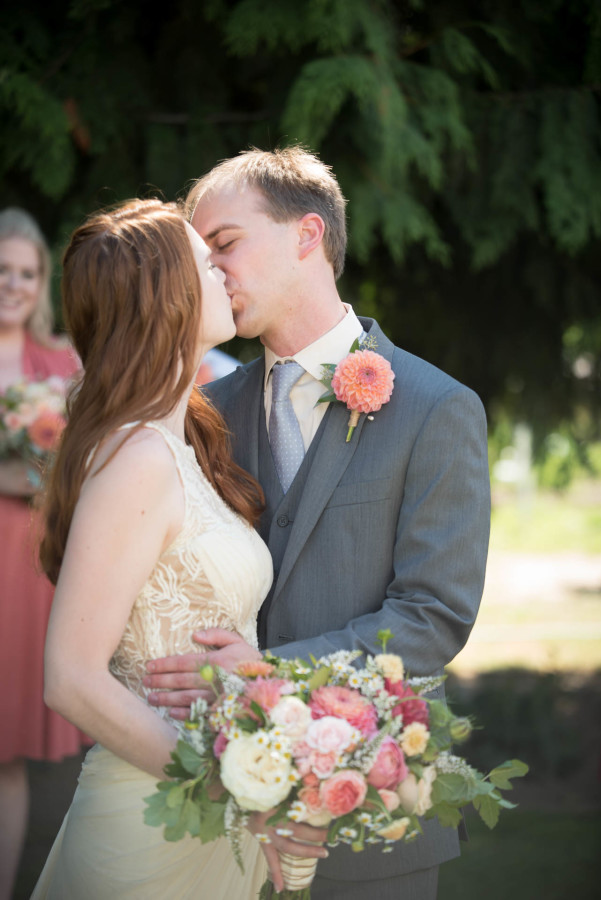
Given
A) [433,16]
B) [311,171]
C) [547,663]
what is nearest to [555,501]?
[547,663]

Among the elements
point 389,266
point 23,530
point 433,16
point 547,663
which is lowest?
point 547,663

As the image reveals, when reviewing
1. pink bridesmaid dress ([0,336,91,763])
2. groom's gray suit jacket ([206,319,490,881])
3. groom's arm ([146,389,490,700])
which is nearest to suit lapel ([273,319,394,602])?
Result: groom's gray suit jacket ([206,319,490,881])

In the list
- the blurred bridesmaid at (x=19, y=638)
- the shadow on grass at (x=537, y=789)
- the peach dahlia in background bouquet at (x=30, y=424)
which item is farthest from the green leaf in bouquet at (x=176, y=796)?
the peach dahlia in background bouquet at (x=30, y=424)

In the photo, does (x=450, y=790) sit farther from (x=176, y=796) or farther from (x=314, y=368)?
(x=314, y=368)

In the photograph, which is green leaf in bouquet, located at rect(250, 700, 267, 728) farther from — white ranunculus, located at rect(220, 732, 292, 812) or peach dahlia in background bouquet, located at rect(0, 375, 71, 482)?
peach dahlia in background bouquet, located at rect(0, 375, 71, 482)

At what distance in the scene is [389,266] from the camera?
5.28 metres

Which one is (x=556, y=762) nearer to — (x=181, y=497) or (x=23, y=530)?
(x=23, y=530)

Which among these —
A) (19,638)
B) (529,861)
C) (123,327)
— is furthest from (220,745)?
(529,861)

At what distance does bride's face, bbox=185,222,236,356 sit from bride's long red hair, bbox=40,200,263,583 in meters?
0.04

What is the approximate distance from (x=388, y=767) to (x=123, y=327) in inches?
44.2

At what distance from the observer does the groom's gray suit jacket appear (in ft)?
7.32

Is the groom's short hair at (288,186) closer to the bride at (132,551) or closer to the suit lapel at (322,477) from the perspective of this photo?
the bride at (132,551)

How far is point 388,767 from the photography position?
1.69 meters

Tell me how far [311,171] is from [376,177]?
1343mm
